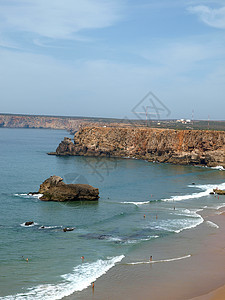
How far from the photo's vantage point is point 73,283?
1082 inches

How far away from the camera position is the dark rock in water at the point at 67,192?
179 ft

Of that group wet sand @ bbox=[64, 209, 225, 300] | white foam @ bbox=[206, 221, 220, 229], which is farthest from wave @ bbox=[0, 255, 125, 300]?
white foam @ bbox=[206, 221, 220, 229]

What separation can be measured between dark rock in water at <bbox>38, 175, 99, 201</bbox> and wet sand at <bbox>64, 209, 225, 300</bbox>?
19130 mm

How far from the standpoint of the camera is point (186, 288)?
26766 millimetres

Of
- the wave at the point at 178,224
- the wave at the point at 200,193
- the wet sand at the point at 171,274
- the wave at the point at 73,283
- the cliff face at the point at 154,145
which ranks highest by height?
the cliff face at the point at 154,145

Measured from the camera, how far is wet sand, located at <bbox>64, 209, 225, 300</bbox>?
25.7 metres

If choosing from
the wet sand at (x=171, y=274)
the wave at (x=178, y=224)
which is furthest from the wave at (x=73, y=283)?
the wave at (x=178, y=224)

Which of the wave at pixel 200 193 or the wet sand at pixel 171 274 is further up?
the wave at pixel 200 193

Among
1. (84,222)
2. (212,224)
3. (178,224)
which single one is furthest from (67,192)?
(212,224)

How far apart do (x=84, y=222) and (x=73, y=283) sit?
55.9ft

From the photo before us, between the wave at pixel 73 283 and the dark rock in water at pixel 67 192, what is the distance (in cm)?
2295

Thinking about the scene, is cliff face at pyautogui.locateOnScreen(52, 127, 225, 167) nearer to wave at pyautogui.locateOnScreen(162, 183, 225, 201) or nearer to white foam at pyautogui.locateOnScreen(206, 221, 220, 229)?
wave at pyautogui.locateOnScreen(162, 183, 225, 201)

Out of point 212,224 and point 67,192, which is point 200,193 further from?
point 67,192

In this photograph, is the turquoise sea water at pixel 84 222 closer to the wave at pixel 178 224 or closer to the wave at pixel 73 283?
the wave at pixel 73 283
